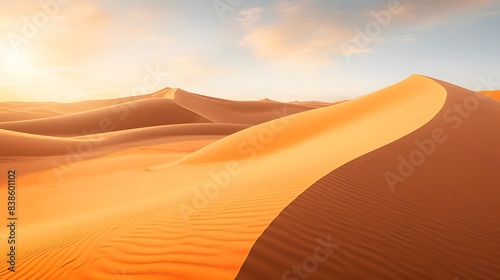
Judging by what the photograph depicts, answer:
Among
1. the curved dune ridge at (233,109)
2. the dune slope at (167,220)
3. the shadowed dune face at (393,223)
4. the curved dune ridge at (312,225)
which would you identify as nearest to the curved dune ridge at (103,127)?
the curved dune ridge at (233,109)

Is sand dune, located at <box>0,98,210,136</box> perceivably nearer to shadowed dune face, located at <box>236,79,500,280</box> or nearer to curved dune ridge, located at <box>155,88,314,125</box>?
curved dune ridge, located at <box>155,88,314,125</box>

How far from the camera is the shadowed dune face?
2844mm

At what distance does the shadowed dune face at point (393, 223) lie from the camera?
2.84 metres

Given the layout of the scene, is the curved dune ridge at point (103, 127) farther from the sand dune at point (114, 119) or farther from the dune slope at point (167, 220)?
the dune slope at point (167, 220)

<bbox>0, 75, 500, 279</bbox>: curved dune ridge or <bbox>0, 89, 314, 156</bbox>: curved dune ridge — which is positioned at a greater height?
<bbox>0, 89, 314, 156</bbox>: curved dune ridge

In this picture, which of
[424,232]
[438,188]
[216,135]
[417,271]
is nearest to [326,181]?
[424,232]

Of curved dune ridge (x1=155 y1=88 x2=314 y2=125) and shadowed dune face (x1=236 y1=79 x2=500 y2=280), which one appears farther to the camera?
curved dune ridge (x1=155 y1=88 x2=314 y2=125)

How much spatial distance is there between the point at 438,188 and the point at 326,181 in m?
1.99

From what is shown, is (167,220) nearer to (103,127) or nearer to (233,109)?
(103,127)

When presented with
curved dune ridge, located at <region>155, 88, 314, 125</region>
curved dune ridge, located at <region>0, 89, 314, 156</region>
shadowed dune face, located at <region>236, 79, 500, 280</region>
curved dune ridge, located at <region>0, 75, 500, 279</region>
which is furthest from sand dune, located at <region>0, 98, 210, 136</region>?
shadowed dune face, located at <region>236, 79, 500, 280</region>

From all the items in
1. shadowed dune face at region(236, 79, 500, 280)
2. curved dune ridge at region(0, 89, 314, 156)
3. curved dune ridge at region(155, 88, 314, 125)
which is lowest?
shadowed dune face at region(236, 79, 500, 280)

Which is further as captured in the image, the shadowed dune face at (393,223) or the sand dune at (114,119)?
the sand dune at (114,119)

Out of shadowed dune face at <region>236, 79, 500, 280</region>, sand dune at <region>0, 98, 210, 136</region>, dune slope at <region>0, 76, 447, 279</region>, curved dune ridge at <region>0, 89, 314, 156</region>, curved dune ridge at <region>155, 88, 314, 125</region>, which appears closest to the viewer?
shadowed dune face at <region>236, 79, 500, 280</region>

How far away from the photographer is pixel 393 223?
3.66 metres
